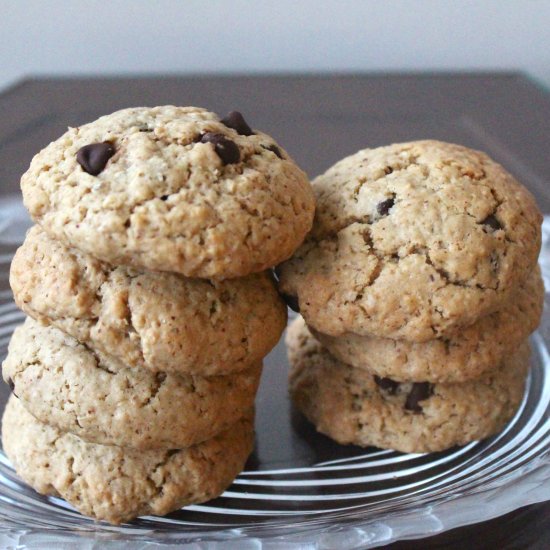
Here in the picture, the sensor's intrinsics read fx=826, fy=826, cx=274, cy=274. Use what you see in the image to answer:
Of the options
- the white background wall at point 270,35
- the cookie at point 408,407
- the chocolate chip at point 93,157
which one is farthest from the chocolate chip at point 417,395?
the white background wall at point 270,35

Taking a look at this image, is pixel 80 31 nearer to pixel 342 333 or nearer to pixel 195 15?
pixel 195 15

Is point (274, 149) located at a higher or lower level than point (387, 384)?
higher

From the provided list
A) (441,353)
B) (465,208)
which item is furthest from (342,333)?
(465,208)

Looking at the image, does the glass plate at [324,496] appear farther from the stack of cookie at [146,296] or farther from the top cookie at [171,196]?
the top cookie at [171,196]

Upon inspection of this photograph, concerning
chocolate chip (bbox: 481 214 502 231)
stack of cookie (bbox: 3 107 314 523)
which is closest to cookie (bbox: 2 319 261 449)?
stack of cookie (bbox: 3 107 314 523)

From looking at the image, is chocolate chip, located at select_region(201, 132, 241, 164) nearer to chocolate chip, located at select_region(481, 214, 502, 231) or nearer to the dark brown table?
chocolate chip, located at select_region(481, 214, 502, 231)

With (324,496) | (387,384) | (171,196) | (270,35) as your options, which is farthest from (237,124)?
(270,35)

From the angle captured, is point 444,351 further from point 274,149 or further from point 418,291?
point 274,149
